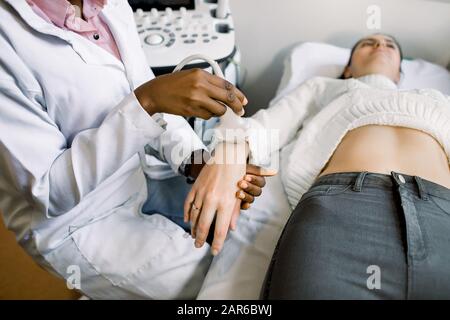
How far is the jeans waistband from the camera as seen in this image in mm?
813

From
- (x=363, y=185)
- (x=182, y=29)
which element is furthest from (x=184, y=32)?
(x=363, y=185)

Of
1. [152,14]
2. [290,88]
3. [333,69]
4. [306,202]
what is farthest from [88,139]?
[333,69]

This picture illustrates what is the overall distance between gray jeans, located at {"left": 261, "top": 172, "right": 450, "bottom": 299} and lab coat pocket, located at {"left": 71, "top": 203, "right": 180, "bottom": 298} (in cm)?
28

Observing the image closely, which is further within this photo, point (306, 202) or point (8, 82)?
point (306, 202)

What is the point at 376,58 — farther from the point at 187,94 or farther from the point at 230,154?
the point at 187,94

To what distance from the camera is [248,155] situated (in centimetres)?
90

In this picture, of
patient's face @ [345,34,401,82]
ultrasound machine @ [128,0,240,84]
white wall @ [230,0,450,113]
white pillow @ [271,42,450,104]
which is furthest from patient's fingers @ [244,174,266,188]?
white wall @ [230,0,450,113]

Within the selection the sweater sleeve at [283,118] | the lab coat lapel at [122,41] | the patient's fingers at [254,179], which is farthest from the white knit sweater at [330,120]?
the lab coat lapel at [122,41]

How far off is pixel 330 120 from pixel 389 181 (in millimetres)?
329

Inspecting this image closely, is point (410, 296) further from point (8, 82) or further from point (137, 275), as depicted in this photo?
point (8, 82)

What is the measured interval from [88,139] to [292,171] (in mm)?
602

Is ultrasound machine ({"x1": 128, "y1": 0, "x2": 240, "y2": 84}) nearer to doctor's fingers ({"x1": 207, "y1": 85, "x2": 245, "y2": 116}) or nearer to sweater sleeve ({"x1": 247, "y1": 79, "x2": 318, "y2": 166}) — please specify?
sweater sleeve ({"x1": 247, "y1": 79, "x2": 318, "y2": 166})

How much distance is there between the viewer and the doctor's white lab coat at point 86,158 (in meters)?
0.62

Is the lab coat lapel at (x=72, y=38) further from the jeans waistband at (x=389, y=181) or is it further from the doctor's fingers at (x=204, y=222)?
the jeans waistband at (x=389, y=181)
